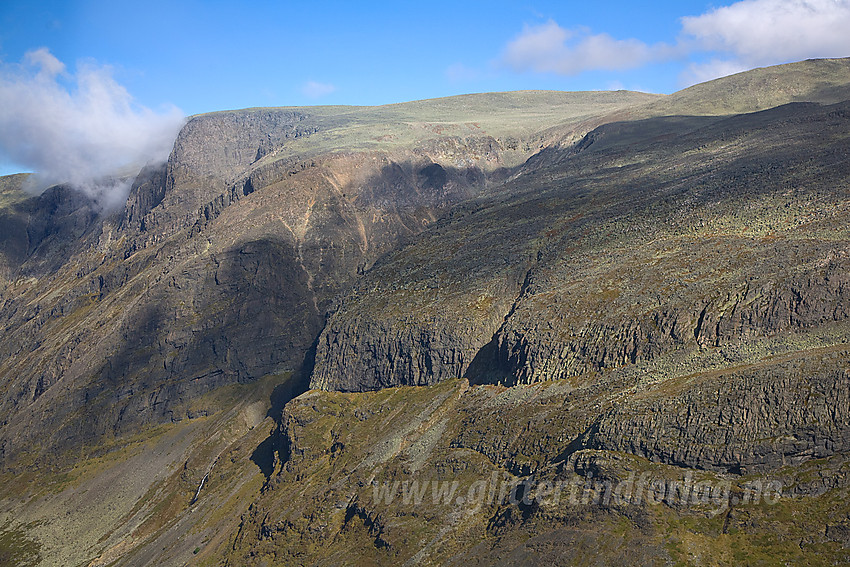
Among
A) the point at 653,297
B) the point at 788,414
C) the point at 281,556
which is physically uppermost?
the point at 653,297

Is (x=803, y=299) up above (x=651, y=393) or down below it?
above

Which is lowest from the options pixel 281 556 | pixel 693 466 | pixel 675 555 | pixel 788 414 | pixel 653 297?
pixel 281 556

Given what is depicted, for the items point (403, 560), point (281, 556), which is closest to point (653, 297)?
point (403, 560)

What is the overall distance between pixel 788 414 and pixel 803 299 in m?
36.9

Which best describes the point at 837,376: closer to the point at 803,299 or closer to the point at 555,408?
the point at 803,299

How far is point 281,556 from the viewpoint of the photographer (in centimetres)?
19350

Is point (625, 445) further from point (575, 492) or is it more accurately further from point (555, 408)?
point (555, 408)

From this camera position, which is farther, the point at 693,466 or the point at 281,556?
the point at 281,556

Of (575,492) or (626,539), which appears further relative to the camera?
(575,492)

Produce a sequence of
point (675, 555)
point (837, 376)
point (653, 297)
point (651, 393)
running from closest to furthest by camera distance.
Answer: point (675, 555)
point (837, 376)
point (651, 393)
point (653, 297)

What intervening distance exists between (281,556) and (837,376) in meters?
134

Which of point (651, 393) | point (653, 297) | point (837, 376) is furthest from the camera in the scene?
point (653, 297)

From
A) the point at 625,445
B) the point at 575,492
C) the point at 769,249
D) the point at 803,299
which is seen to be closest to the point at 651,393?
the point at 625,445

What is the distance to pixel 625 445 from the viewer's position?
15362cm
